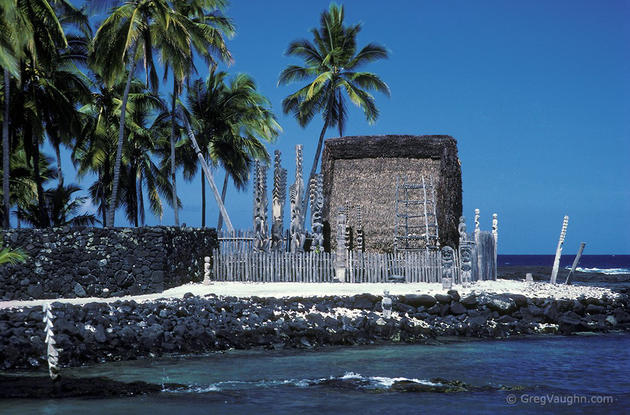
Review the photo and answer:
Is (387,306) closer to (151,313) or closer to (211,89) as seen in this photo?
(151,313)

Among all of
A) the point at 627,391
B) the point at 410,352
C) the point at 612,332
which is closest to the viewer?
the point at 627,391

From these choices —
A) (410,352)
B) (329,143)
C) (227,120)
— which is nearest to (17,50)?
(329,143)

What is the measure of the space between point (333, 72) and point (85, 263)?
59.5ft

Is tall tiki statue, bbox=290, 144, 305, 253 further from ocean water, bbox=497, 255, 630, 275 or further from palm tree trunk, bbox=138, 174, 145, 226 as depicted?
ocean water, bbox=497, 255, 630, 275

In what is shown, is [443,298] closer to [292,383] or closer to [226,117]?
[292,383]

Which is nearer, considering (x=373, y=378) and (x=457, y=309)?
(x=373, y=378)

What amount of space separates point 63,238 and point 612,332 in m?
13.8

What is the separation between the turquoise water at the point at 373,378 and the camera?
31.9ft

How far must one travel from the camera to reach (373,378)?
448 inches

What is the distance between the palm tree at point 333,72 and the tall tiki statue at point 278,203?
943 centimetres

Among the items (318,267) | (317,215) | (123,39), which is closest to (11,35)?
(123,39)

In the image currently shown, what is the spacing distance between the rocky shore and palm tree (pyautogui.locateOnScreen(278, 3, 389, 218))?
15851mm

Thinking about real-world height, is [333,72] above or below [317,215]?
above

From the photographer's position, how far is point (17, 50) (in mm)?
18844
